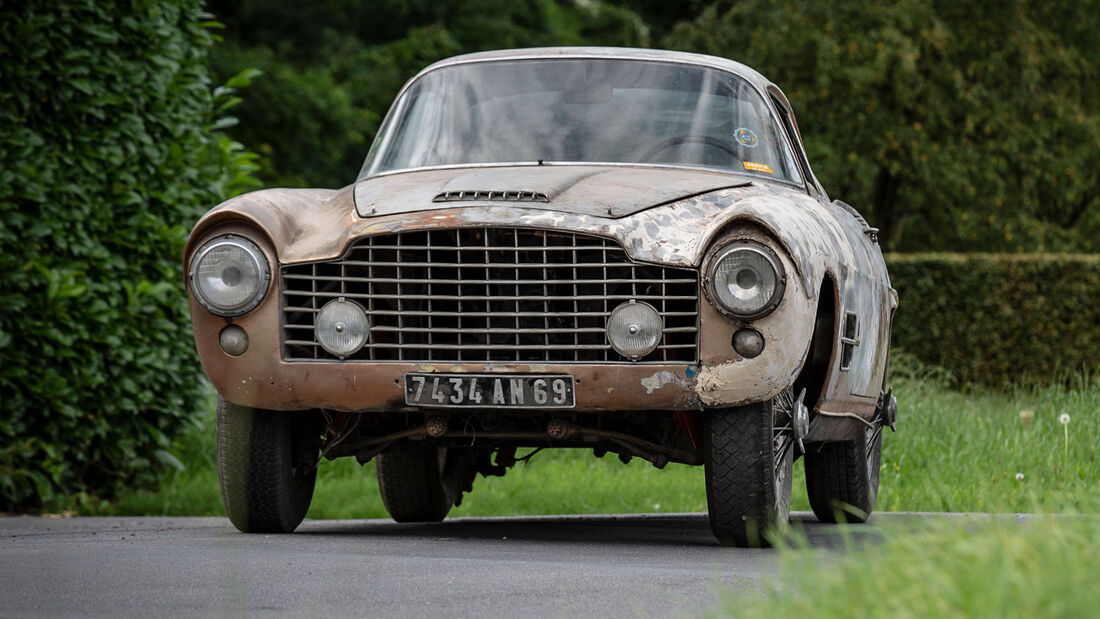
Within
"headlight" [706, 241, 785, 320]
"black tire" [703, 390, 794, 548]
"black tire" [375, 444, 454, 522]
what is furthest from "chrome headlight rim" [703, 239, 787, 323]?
"black tire" [375, 444, 454, 522]

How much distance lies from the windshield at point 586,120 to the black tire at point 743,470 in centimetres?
138

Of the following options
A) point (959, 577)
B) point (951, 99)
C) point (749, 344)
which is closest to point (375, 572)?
point (749, 344)

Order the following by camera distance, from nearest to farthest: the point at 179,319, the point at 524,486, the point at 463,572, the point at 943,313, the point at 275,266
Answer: the point at 463,572, the point at 275,266, the point at 179,319, the point at 524,486, the point at 943,313

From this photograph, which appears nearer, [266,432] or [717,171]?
[266,432]

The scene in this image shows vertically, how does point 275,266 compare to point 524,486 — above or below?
above

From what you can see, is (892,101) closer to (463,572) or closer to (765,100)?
(765,100)

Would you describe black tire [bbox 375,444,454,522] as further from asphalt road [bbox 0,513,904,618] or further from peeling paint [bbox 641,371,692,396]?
peeling paint [bbox 641,371,692,396]

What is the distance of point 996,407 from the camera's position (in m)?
11.6

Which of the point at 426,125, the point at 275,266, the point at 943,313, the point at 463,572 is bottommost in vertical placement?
the point at 943,313

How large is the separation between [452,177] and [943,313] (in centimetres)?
1280

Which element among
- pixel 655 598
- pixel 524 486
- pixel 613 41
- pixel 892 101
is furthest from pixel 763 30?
pixel 655 598

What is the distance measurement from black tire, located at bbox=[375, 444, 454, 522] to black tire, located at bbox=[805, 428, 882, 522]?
1.70m

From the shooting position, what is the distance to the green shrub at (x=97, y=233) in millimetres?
7938

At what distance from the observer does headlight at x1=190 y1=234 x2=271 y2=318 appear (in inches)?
222
